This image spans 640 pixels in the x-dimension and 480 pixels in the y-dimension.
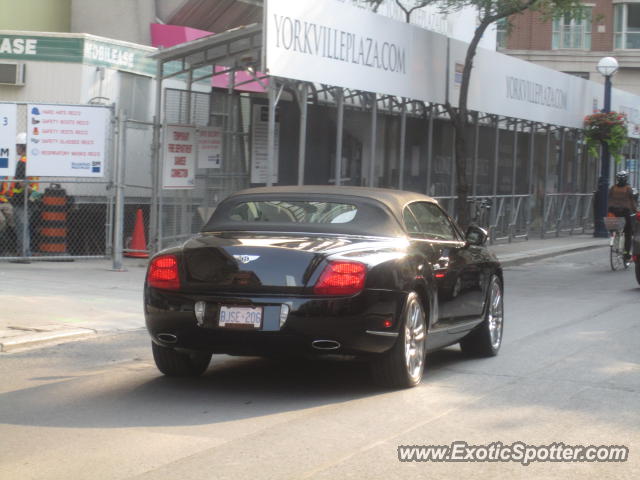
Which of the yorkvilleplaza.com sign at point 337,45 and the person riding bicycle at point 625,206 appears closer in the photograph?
the yorkvilleplaza.com sign at point 337,45

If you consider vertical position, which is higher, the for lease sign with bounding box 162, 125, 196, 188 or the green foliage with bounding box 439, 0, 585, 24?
the green foliage with bounding box 439, 0, 585, 24

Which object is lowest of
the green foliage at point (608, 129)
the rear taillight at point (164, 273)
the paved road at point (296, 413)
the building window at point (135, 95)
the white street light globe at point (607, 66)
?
the paved road at point (296, 413)

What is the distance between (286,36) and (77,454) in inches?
437

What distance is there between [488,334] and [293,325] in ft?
9.14

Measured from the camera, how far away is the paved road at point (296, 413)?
228 inches

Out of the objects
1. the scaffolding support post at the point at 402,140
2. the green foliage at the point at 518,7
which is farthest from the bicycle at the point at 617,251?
the green foliage at the point at 518,7

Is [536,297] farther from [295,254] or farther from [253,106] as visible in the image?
[295,254]

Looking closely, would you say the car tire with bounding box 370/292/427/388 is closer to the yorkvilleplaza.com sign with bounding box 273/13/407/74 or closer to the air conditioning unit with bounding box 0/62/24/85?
the yorkvilleplaza.com sign with bounding box 273/13/407/74

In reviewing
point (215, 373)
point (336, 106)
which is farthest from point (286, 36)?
point (215, 373)

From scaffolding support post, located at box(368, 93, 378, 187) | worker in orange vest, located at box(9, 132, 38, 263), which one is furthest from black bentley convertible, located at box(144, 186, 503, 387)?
scaffolding support post, located at box(368, 93, 378, 187)

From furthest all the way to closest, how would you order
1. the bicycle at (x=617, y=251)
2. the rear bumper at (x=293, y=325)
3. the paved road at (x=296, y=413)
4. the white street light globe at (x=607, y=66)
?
the white street light globe at (x=607, y=66), the bicycle at (x=617, y=251), the rear bumper at (x=293, y=325), the paved road at (x=296, y=413)

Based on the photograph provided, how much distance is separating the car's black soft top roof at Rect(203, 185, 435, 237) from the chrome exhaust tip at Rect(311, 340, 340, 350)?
1.05m

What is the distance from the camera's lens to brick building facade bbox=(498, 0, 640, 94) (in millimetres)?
60875

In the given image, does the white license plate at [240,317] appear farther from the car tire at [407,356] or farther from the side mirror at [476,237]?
the side mirror at [476,237]
